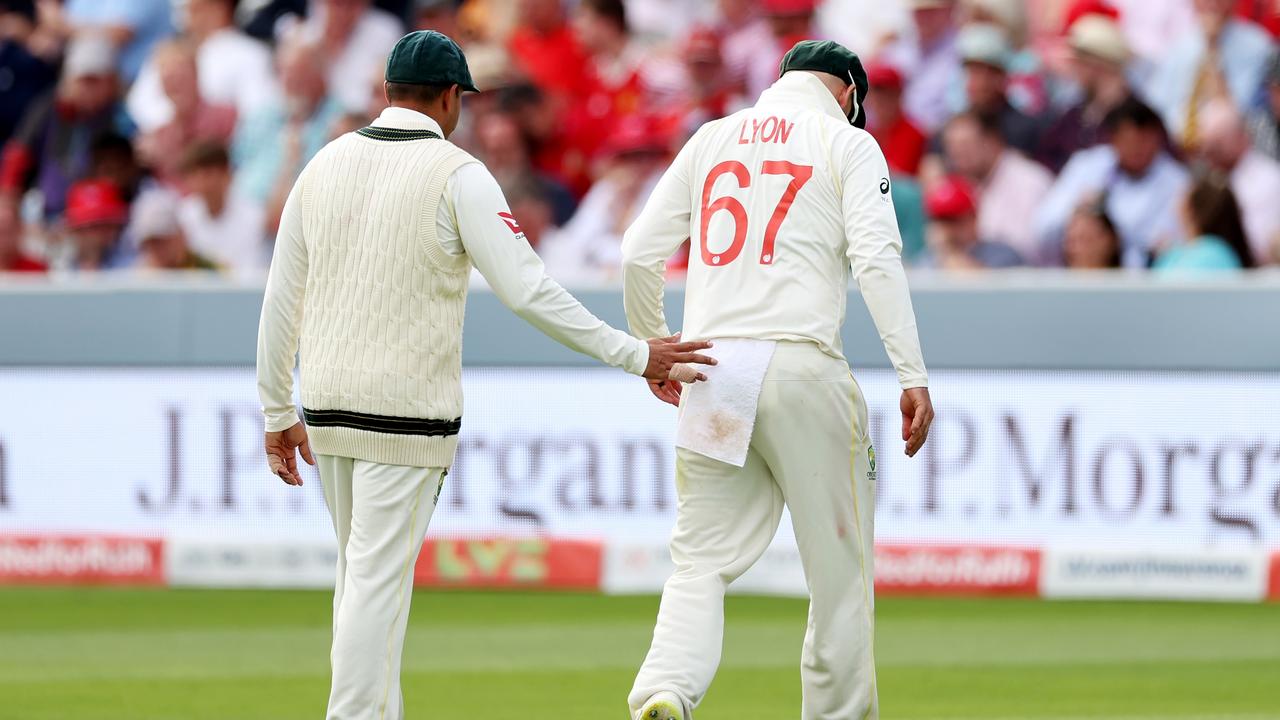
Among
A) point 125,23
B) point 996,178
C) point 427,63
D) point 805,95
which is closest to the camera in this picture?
point 427,63

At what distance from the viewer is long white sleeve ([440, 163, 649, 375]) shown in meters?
5.12

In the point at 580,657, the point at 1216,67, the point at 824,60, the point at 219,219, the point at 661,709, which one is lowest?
the point at 580,657

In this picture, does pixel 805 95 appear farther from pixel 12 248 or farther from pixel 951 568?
pixel 12 248

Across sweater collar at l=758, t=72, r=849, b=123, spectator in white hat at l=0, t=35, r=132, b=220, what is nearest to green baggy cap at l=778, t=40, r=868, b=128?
sweater collar at l=758, t=72, r=849, b=123

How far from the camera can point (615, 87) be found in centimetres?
1312

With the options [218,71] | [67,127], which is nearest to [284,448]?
[218,71]

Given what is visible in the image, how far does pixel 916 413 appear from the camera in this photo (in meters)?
5.34

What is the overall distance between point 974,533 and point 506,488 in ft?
8.25

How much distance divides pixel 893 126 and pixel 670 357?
267 inches

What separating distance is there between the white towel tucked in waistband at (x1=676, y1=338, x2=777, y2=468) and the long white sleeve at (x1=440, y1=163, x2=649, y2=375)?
348mm

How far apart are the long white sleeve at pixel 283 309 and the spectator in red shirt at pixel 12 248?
23.8 feet

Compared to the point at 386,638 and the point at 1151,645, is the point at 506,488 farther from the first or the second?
the point at 386,638

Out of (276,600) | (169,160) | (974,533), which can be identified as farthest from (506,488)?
(169,160)

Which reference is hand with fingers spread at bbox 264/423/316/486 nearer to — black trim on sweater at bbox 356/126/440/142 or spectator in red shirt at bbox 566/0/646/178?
black trim on sweater at bbox 356/126/440/142
